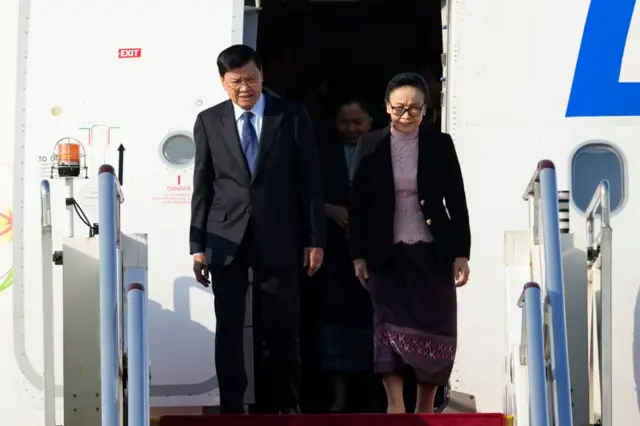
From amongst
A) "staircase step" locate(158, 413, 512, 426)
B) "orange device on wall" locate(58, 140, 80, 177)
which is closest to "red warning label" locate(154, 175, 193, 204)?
"orange device on wall" locate(58, 140, 80, 177)

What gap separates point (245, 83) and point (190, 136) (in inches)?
47.7

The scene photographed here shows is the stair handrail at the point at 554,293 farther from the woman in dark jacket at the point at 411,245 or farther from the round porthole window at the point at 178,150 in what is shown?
the round porthole window at the point at 178,150

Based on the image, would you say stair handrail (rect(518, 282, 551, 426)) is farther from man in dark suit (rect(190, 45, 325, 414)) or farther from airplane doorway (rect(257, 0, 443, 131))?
airplane doorway (rect(257, 0, 443, 131))

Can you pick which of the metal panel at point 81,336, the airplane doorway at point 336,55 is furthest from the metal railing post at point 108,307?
the airplane doorway at point 336,55

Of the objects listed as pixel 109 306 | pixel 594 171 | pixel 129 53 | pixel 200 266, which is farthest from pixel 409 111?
pixel 109 306

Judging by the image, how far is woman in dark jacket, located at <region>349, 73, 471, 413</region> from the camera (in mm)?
7898

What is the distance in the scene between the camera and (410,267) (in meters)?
7.94

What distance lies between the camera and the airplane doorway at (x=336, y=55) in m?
10.0

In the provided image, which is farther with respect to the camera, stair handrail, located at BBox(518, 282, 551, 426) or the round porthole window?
the round porthole window

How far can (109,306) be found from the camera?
259 inches

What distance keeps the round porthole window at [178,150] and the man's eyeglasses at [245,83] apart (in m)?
1.16

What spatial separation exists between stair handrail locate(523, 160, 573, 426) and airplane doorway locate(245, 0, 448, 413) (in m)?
2.80

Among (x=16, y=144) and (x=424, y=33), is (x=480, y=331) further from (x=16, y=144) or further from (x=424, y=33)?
(x=424, y=33)

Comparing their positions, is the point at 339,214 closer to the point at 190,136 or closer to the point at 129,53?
the point at 190,136
